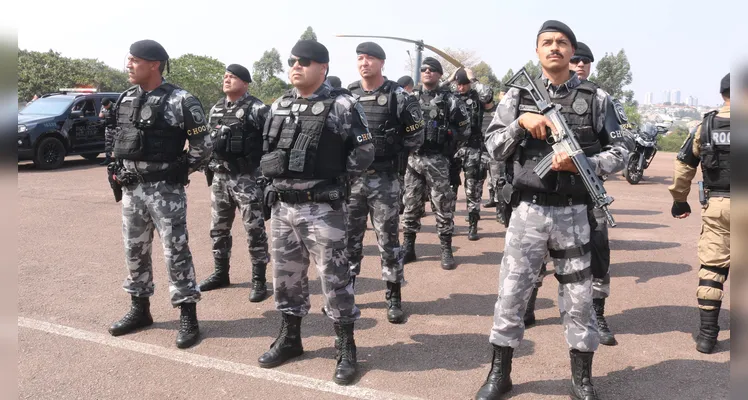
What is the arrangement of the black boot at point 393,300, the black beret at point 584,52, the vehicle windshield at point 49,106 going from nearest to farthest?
the black boot at point 393,300 < the black beret at point 584,52 < the vehicle windshield at point 49,106

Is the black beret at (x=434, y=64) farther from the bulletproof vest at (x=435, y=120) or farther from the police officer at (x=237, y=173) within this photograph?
the police officer at (x=237, y=173)

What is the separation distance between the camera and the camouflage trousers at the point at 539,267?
132 inches

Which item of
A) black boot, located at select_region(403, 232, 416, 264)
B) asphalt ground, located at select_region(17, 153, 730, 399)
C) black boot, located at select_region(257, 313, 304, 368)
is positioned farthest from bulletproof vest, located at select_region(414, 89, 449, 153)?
black boot, located at select_region(257, 313, 304, 368)

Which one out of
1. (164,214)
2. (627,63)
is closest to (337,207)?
(164,214)

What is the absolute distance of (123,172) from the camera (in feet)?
14.2

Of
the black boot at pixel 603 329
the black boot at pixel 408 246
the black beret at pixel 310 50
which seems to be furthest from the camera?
the black boot at pixel 408 246

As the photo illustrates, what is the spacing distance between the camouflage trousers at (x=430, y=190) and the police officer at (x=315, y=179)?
102 inches

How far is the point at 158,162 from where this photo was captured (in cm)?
427

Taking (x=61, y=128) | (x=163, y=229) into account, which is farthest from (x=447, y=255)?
(x=61, y=128)

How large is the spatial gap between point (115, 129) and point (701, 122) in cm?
468

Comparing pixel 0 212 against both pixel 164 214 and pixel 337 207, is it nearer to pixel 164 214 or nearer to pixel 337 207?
pixel 337 207

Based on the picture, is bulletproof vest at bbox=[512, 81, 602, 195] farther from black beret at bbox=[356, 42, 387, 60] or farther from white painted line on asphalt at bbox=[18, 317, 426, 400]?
black beret at bbox=[356, 42, 387, 60]

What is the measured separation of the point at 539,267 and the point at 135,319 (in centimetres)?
324

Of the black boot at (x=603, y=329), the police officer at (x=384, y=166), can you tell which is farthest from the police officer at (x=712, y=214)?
the police officer at (x=384, y=166)
